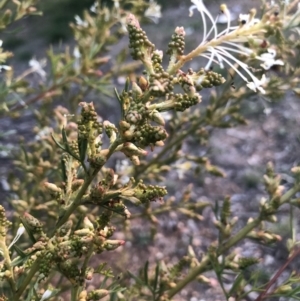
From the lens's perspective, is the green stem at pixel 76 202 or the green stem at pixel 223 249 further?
the green stem at pixel 223 249

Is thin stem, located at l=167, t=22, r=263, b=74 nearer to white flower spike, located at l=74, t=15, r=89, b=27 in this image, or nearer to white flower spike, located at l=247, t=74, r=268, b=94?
white flower spike, located at l=247, t=74, r=268, b=94

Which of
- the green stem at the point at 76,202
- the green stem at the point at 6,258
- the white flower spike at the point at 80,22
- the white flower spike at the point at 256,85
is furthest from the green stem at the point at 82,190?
the white flower spike at the point at 80,22

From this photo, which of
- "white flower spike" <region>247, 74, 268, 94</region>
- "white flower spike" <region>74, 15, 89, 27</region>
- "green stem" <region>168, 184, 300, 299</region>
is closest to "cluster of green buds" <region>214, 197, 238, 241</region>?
"green stem" <region>168, 184, 300, 299</region>

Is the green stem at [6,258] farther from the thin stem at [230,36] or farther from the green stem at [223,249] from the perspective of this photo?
the green stem at [223,249]

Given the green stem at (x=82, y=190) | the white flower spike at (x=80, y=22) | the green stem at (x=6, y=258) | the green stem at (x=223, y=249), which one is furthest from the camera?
the white flower spike at (x=80, y=22)

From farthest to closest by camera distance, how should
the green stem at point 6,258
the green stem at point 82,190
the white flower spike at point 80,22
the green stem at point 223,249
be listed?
→ the white flower spike at point 80,22 < the green stem at point 223,249 < the green stem at point 6,258 < the green stem at point 82,190

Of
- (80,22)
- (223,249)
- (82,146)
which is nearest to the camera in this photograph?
(82,146)

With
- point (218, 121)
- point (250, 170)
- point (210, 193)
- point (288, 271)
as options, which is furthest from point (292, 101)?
point (218, 121)

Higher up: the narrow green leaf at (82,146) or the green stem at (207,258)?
the narrow green leaf at (82,146)

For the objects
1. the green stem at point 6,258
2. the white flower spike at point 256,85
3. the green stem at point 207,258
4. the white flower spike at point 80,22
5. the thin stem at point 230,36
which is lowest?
the green stem at point 207,258

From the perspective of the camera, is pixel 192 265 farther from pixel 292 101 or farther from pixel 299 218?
pixel 292 101

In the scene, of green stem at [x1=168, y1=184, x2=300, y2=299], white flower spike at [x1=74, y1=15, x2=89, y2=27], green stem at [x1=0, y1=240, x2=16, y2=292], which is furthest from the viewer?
white flower spike at [x1=74, y1=15, x2=89, y2=27]

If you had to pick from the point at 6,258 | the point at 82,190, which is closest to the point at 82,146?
the point at 82,190

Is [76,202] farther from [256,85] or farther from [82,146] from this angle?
[256,85]
